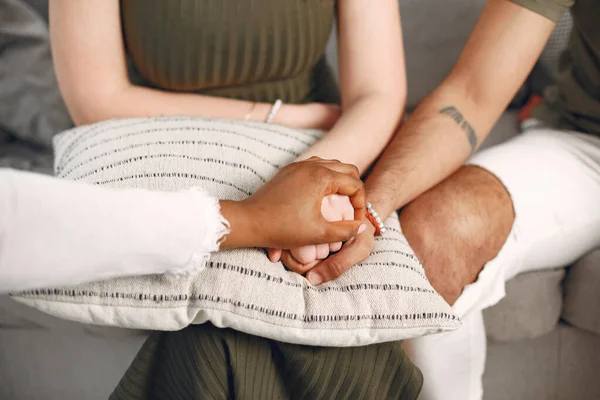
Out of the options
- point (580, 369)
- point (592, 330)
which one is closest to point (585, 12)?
point (592, 330)

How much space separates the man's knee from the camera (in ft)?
2.70

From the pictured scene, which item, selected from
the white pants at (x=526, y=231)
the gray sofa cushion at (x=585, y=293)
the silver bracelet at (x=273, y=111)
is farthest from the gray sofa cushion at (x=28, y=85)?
the gray sofa cushion at (x=585, y=293)

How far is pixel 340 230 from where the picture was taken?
0.64 m

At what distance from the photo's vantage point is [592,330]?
3.20ft

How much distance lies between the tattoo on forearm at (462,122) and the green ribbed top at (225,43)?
27cm

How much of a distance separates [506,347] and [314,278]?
583mm

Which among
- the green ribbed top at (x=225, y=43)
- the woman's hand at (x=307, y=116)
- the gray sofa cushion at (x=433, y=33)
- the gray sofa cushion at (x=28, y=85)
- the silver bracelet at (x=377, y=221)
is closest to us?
the silver bracelet at (x=377, y=221)

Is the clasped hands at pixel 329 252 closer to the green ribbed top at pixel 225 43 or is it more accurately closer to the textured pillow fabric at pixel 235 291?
the textured pillow fabric at pixel 235 291

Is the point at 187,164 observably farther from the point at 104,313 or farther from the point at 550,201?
the point at 550,201

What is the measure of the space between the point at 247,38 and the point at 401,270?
493 millimetres

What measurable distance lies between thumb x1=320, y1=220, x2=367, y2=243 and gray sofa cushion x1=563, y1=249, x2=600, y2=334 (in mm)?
529

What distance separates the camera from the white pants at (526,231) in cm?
83

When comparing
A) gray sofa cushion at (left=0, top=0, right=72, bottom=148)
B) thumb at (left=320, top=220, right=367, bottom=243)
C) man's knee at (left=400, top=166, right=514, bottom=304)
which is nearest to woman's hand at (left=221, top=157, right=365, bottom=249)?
thumb at (left=320, top=220, right=367, bottom=243)

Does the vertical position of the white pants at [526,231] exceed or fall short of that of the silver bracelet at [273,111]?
it falls short
